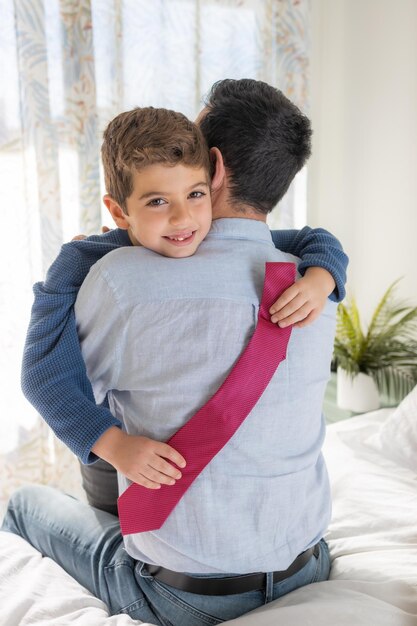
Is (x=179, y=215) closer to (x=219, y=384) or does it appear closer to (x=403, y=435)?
(x=219, y=384)

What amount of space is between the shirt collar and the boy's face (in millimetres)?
42

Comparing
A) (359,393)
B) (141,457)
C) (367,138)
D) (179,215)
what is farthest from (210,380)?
(367,138)

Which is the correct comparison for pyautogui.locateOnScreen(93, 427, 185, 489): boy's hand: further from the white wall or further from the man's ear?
the white wall

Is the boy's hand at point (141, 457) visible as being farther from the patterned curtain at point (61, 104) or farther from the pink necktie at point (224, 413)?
the patterned curtain at point (61, 104)

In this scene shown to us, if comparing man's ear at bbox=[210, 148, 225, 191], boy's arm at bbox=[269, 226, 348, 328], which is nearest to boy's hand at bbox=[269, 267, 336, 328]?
boy's arm at bbox=[269, 226, 348, 328]

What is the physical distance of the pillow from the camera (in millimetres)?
1961

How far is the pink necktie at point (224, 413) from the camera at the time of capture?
0.98 meters

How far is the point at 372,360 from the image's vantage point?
2.83 meters

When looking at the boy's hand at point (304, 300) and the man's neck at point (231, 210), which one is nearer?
the boy's hand at point (304, 300)

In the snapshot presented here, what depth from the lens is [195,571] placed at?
1055 mm

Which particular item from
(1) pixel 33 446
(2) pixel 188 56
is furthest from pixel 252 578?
(2) pixel 188 56

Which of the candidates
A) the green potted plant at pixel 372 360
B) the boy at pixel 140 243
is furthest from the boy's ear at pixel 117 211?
the green potted plant at pixel 372 360

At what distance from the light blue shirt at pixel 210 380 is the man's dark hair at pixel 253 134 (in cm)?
7

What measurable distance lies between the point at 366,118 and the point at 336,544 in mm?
2243
